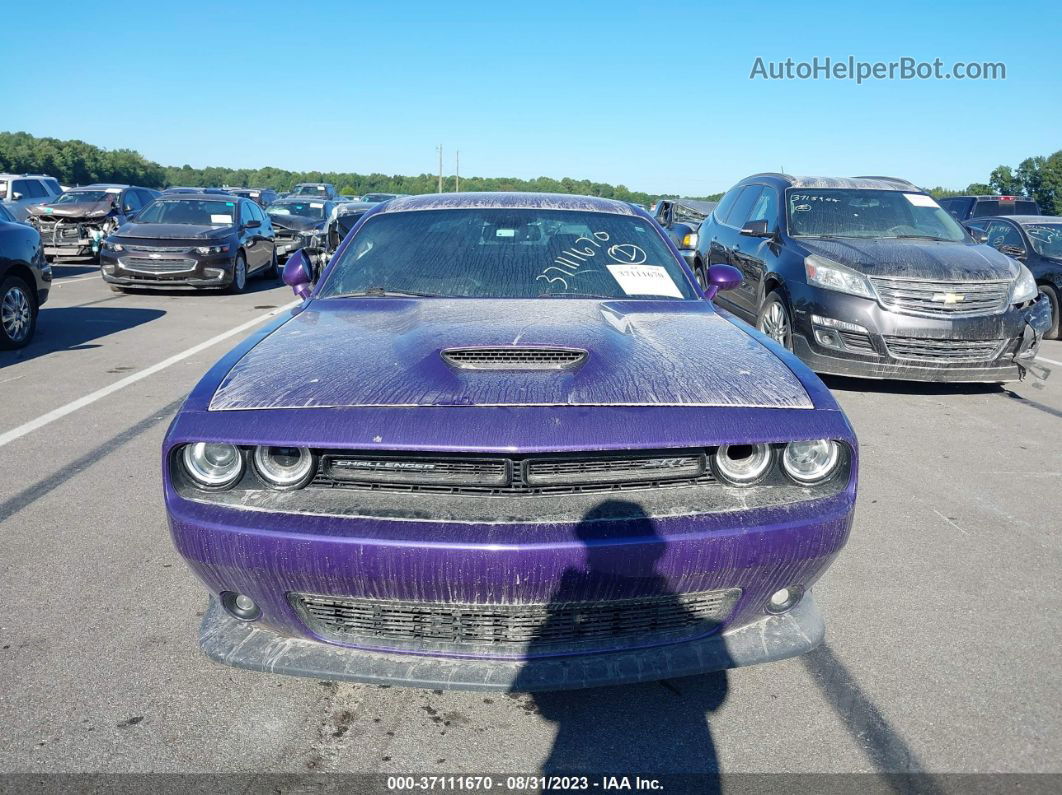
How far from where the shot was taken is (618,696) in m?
2.60

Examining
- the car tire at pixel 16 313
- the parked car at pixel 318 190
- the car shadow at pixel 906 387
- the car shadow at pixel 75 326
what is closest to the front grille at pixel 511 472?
the car shadow at pixel 906 387

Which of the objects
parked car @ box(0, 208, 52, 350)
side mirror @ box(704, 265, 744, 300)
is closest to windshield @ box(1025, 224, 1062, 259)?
side mirror @ box(704, 265, 744, 300)

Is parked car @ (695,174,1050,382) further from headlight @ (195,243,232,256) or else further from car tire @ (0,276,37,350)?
headlight @ (195,243,232,256)

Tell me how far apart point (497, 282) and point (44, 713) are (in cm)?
225

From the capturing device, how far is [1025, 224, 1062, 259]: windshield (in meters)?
10.5

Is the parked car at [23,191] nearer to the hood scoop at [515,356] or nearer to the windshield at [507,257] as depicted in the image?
the windshield at [507,257]

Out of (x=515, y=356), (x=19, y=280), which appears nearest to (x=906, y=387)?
(x=515, y=356)

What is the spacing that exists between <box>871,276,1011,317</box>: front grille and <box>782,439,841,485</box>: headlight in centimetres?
453

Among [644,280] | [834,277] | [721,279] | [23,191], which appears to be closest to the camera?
[644,280]

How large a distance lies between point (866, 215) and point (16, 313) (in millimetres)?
8114

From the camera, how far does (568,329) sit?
2992mm

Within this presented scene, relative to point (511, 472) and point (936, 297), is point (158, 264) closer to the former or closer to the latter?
point (936, 297)

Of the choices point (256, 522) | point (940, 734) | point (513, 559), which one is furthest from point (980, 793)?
point (256, 522)

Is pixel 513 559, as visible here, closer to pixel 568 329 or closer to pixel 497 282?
pixel 568 329
